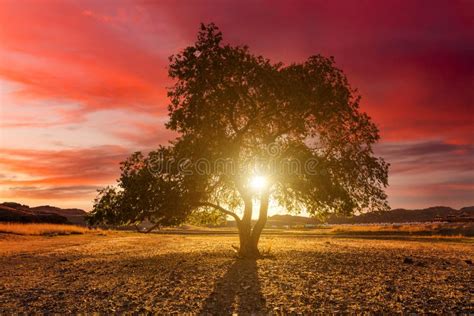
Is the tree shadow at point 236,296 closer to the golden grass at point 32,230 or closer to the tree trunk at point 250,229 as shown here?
the tree trunk at point 250,229

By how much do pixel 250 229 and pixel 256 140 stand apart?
635 centimetres

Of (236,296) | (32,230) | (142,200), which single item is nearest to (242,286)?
(236,296)

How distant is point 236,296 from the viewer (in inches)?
626

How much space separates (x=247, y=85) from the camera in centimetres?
2653

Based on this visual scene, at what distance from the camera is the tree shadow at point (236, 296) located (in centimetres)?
1391

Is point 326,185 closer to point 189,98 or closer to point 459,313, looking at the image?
point 189,98

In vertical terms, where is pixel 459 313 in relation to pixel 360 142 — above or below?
below

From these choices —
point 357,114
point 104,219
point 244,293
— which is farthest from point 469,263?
point 104,219

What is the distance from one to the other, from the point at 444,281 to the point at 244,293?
9429 mm

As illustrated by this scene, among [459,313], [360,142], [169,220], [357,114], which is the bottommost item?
[459,313]

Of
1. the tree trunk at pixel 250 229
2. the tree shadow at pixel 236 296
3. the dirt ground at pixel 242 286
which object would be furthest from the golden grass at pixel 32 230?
the tree shadow at pixel 236 296

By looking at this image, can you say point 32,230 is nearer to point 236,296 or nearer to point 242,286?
point 242,286

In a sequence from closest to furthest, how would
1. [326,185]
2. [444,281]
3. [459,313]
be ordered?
[459,313] < [444,281] < [326,185]

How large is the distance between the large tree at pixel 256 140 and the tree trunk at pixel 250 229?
7 cm
